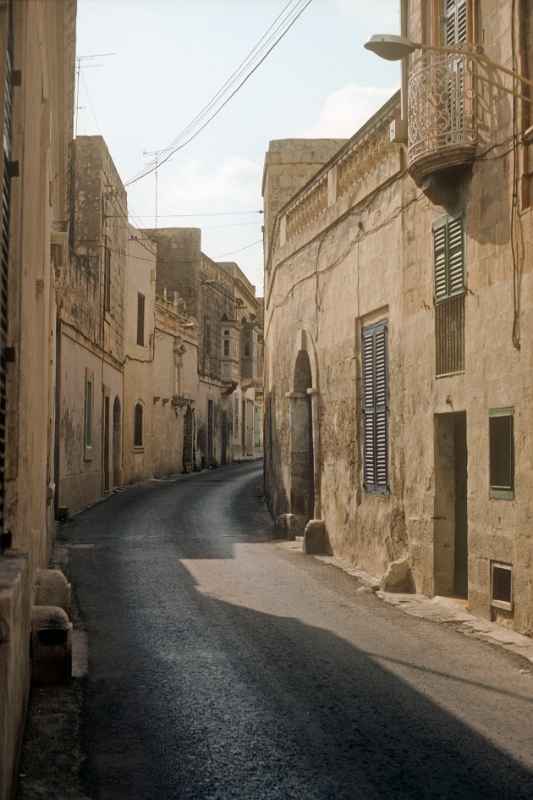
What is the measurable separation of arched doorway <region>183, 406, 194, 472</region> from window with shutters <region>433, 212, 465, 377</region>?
32111 mm

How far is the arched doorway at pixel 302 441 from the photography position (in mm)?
18219

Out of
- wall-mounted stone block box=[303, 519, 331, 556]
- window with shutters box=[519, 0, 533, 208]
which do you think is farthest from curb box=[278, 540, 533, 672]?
window with shutters box=[519, 0, 533, 208]

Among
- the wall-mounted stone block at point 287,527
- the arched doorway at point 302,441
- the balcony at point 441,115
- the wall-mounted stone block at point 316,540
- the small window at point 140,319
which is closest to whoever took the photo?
the balcony at point 441,115

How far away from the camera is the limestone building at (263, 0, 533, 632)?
9.47 meters

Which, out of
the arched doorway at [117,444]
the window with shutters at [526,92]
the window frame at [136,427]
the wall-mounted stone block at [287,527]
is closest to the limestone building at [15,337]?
the window with shutters at [526,92]

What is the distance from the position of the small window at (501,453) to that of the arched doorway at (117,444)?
21.5 metres

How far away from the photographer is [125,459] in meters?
32.4

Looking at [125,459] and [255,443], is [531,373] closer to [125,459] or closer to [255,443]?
[125,459]

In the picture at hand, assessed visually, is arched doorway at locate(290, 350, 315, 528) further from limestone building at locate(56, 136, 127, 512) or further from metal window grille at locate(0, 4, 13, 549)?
metal window grille at locate(0, 4, 13, 549)

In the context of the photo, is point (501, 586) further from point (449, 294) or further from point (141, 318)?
point (141, 318)

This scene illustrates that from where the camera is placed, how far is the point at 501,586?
9.61 metres

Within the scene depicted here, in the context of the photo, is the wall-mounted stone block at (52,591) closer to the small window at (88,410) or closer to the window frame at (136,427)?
A: the small window at (88,410)

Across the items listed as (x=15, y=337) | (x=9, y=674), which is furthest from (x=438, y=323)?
(x=9, y=674)

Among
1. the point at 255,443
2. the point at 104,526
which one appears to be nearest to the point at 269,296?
the point at 104,526
